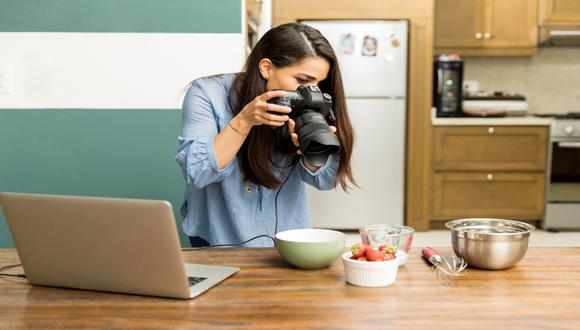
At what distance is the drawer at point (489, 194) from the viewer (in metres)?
4.25

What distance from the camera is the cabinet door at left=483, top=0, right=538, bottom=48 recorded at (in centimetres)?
436

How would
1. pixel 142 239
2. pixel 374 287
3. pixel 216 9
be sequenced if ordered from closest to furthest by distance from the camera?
→ pixel 142 239
pixel 374 287
pixel 216 9

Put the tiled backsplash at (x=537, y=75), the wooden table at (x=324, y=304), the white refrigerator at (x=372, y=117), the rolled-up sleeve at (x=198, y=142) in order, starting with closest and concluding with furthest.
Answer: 1. the wooden table at (x=324, y=304)
2. the rolled-up sleeve at (x=198, y=142)
3. the white refrigerator at (x=372, y=117)
4. the tiled backsplash at (x=537, y=75)

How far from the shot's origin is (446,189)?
4.28m

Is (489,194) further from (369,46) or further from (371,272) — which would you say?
(371,272)

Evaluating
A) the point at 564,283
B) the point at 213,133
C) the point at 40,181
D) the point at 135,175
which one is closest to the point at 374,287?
the point at 564,283

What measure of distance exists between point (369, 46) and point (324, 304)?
320cm

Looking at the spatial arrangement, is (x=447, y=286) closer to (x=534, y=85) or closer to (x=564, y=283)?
(x=564, y=283)

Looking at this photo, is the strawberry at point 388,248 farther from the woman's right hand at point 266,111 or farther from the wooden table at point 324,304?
the woman's right hand at point 266,111

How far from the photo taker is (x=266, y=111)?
1.33 metres

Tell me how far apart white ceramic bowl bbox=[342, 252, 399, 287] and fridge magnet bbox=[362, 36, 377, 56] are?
306 cm

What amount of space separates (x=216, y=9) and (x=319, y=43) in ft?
2.51

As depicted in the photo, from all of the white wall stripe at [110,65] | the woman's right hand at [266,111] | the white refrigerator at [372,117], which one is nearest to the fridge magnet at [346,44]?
the white refrigerator at [372,117]

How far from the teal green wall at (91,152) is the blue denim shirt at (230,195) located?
0.59 meters
